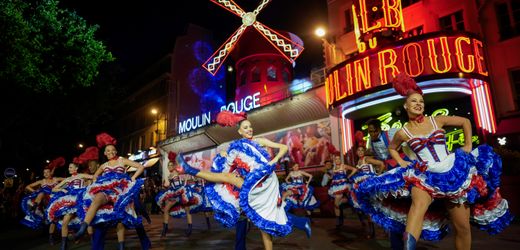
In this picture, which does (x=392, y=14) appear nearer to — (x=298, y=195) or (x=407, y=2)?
(x=407, y=2)

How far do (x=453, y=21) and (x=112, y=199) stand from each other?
49.1 feet

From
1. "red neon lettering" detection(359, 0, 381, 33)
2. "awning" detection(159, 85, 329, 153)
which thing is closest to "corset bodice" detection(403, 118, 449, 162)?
"red neon lettering" detection(359, 0, 381, 33)

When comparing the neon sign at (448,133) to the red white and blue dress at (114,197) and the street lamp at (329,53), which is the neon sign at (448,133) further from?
the red white and blue dress at (114,197)

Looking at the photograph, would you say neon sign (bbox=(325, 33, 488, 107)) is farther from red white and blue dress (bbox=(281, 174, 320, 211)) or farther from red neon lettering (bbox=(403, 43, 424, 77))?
red white and blue dress (bbox=(281, 174, 320, 211))

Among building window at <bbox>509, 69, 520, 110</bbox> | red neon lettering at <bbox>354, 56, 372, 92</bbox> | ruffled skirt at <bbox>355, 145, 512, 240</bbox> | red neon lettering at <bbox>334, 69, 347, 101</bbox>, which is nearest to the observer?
ruffled skirt at <bbox>355, 145, 512, 240</bbox>

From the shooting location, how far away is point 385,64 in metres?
13.0

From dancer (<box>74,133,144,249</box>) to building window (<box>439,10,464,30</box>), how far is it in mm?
14218

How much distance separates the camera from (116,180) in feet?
18.9

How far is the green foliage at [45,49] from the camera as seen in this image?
12.1 meters

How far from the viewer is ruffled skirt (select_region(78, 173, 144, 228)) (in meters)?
5.54

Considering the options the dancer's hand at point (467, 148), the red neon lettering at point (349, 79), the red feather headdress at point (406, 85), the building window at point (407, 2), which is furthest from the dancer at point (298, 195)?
the building window at point (407, 2)

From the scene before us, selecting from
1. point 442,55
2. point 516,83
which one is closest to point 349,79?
point 442,55

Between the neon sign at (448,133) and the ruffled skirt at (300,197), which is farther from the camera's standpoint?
the neon sign at (448,133)

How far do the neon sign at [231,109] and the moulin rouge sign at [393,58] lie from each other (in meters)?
6.24
